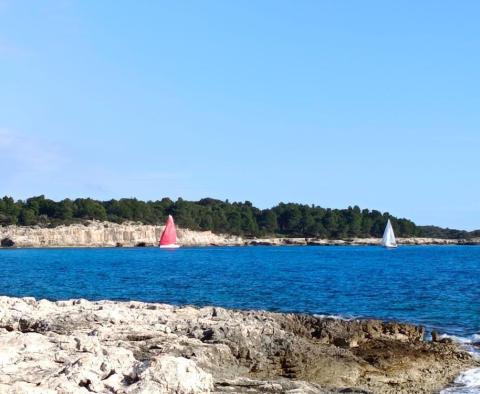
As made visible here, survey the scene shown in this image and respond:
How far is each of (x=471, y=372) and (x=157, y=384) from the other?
9856 millimetres

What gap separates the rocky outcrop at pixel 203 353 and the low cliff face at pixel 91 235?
115849 millimetres

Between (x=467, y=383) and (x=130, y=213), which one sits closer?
(x=467, y=383)

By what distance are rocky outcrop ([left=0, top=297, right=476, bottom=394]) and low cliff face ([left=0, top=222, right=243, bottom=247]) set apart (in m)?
116

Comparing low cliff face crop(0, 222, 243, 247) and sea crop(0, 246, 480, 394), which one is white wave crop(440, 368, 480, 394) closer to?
sea crop(0, 246, 480, 394)

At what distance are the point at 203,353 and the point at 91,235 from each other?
5163 inches

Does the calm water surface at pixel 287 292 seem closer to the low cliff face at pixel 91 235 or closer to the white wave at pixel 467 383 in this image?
the white wave at pixel 467 383

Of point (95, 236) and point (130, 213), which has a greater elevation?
point (130, 213)

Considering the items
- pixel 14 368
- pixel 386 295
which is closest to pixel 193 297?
pixel 386 295

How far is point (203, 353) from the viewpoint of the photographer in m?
15.6

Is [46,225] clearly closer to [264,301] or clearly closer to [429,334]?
[264,301]

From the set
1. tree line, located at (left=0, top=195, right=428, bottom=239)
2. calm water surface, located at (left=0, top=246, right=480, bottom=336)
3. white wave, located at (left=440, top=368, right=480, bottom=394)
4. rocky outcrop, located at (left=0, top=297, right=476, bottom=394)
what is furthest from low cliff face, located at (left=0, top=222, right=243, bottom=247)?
white wave, located at (left=440, top=368, right=480, bottom=394)

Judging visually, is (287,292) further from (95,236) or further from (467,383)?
(95,236)

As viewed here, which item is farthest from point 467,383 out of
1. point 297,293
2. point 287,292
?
point 287,292

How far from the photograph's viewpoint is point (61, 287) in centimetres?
4553
